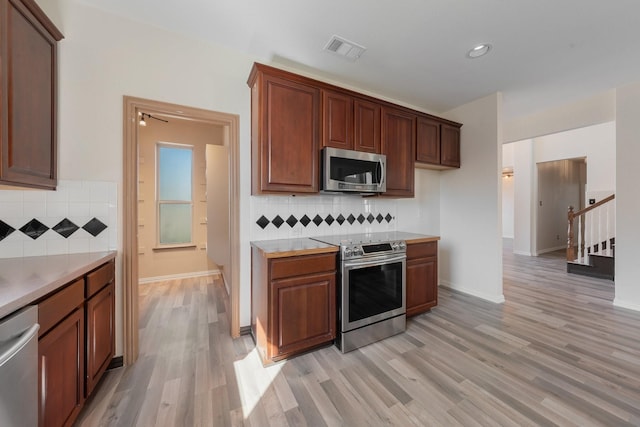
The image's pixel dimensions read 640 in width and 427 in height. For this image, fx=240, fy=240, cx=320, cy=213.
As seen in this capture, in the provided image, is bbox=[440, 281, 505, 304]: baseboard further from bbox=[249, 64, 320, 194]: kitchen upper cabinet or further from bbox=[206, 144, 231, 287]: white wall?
bbox=[206, 144, 231, 287]: white wall

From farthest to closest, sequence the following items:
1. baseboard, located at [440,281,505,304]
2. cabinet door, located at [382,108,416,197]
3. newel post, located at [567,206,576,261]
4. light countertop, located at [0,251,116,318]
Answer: newel post, located at [567,206,576,261]
baseboard, located at [440,281,505,304]
cabinet door, located at [382,108,416,197]
light countertop, located at [0,251,116,318]

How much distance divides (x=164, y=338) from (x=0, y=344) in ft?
5.65

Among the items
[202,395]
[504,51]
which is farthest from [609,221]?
[202,395]

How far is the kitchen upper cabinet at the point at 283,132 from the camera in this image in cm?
210

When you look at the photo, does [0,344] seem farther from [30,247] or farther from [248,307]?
[248,307]

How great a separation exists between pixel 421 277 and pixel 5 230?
3498mm

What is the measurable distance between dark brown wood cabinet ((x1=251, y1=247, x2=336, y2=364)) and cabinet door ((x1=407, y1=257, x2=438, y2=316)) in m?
1.01

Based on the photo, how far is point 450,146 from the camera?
11.3 ft

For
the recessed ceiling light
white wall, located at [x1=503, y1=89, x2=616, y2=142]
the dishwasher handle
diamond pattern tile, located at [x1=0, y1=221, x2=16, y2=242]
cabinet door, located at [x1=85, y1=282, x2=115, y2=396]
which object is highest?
the recessed ceiling light

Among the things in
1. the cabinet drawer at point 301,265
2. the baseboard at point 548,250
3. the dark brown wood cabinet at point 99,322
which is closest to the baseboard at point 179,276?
the dark brown wood cabinet at point 99,322

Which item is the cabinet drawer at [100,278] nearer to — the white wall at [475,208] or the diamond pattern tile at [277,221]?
the diamond pattern tile at [277,221]

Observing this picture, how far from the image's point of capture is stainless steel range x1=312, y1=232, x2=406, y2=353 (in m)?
2.10

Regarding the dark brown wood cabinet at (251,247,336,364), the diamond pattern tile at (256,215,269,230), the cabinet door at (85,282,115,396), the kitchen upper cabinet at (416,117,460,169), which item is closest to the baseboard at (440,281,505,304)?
the kitchen upper cabinet at (416,117,460,169)

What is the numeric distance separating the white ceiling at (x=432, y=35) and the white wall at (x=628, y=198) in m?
0.34
